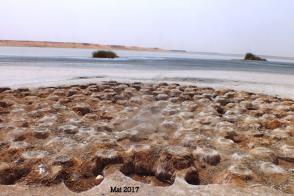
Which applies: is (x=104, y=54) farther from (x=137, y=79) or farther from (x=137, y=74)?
(x=137, y=79)

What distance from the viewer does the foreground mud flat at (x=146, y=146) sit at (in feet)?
8.87

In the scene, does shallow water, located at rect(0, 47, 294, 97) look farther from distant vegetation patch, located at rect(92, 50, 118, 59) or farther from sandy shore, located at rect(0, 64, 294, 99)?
distant vegetation patch, located at rect(92, 50, 118, 59)

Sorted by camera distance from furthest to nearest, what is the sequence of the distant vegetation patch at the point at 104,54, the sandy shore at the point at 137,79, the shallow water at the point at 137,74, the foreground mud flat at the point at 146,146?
1. the distant vegetation patch at the point at 104,54
2. the shallow water at the point at 137,74
3. the sandy shore at the point at 137,79
4. the foreground mud flat at the point at 146,146

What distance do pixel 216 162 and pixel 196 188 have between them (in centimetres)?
53

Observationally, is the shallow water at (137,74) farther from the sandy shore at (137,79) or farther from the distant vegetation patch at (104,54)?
the distant vegetation patch at (104,54)

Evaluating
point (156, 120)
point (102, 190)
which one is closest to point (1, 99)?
point (156, 120)

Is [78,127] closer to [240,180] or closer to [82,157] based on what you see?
[82,157]

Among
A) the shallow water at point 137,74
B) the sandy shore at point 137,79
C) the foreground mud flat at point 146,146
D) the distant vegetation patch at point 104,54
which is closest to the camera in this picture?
the foreground mud flat at point 146,146

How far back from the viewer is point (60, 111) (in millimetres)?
4578

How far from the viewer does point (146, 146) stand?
3246 millimetres

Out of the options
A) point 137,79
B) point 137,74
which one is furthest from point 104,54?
point 137,79

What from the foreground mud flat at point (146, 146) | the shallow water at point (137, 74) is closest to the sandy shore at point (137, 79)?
the shallow water at point (137, 74)

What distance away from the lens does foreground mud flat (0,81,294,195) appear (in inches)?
106

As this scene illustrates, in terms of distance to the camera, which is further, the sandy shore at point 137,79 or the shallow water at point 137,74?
the shallow water at point 137,74
